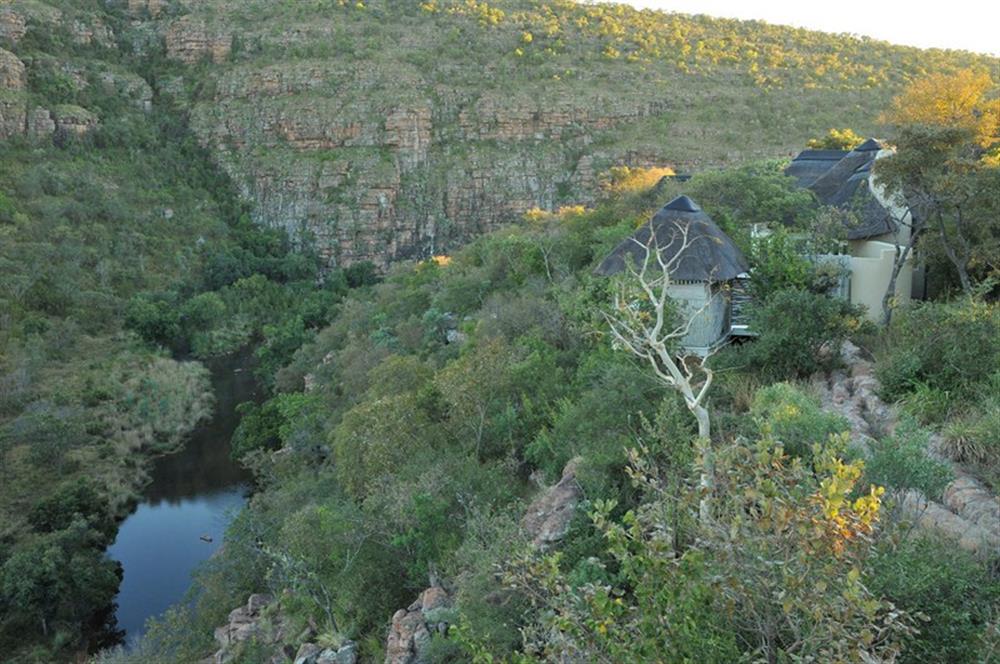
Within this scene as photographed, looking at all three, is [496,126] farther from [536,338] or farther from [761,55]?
[536,338]

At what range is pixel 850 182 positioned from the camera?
1775cm

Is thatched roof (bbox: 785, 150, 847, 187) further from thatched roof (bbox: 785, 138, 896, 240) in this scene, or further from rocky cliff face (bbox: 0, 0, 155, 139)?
rocky cliff face (bbox: 0, 0, 155, 139)

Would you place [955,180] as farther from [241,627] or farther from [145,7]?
[145,7]

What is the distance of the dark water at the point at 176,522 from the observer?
1948cm

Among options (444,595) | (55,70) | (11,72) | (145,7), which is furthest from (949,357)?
(145,7)

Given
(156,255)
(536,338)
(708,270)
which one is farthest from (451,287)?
(156,255)

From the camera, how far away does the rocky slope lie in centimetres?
4850

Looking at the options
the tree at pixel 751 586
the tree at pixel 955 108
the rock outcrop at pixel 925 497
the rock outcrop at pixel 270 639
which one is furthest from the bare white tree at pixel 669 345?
the rock outcrop at pixel 270 639

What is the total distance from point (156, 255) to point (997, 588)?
43406mm

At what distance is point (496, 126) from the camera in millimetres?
50719

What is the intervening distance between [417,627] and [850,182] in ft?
44.8

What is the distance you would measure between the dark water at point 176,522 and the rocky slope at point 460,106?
2249 centimetres

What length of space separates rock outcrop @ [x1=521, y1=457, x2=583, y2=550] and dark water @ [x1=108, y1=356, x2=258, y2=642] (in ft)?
37.5

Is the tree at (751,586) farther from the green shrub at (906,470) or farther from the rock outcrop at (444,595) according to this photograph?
the rock outcrop at (444,595)
